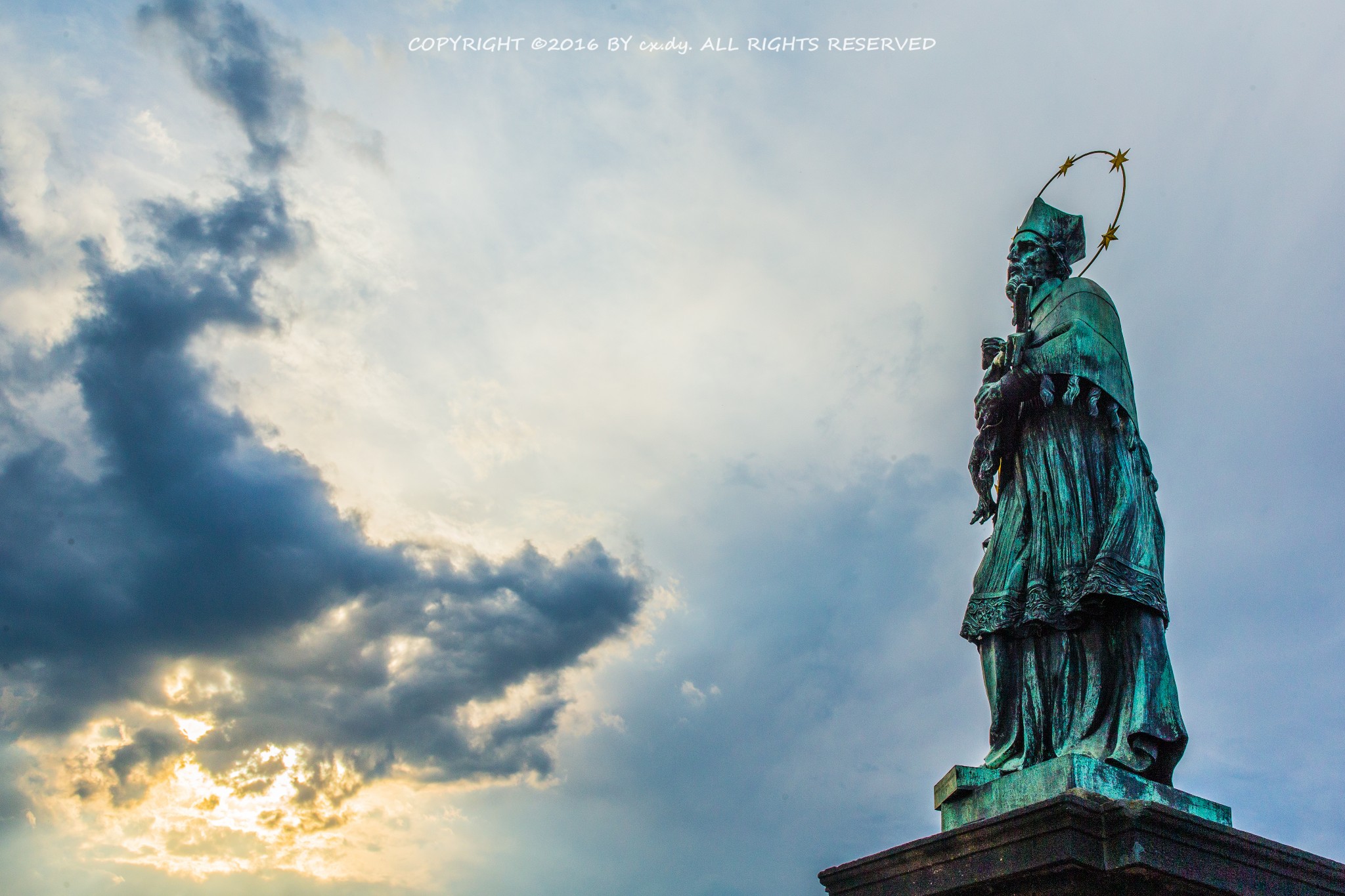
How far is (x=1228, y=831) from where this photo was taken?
666cm

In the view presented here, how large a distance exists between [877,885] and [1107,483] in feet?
11.9

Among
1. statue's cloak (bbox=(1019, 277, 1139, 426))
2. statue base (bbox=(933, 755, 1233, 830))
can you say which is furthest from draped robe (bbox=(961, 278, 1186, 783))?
statue base (bbox=(933, 755, 1233, 830))

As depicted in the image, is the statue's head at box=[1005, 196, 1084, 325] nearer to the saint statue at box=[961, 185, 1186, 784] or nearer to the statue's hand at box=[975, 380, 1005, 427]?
the saint statue at box=[961, 185, 1186, 784]

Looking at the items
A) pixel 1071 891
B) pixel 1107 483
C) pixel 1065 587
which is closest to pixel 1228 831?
pixel 1071 891

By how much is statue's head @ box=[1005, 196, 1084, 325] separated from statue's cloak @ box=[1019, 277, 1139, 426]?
473mm

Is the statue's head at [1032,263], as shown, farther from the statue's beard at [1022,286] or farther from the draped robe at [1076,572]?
the draped robe at [1076,572]

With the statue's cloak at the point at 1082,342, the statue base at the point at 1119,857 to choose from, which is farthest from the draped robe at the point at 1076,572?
the statue base at the point at 1119,857

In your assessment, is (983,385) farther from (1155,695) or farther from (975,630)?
(1155,695)

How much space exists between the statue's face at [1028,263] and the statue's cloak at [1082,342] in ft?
1.49

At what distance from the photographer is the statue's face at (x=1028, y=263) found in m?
10.1

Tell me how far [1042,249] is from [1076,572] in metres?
3.26

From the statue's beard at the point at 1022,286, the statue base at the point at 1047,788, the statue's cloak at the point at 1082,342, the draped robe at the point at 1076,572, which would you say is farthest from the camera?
the statue's beard at the point at 1022,286

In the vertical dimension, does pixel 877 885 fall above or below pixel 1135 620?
below

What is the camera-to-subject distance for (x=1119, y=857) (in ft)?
21.2
